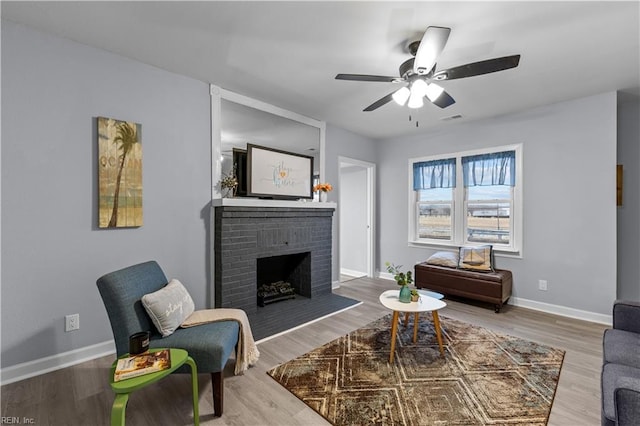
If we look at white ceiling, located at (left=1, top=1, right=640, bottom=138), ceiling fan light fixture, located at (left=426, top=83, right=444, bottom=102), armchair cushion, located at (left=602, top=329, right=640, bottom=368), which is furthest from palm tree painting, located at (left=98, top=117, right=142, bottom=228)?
armchair cushion, located at (left=602, top=329, right=640, bottom=368)

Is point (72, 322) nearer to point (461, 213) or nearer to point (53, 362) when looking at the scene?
point (53, 362)

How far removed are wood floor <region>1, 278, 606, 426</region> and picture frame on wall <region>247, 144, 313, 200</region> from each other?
1.74 metres

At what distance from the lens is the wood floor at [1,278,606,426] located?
1.83 meters

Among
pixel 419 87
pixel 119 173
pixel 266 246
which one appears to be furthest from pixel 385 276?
pixel 119 173

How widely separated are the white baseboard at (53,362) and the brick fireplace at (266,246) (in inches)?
41.7

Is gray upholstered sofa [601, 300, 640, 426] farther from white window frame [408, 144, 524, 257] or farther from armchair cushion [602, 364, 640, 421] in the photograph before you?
white window frame [408, 144, 524, 257]

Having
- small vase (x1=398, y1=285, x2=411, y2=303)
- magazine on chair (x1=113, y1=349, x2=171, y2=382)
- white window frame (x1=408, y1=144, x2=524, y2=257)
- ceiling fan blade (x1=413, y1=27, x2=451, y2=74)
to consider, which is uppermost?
ceiling fan blade (x1=413, y1=27, x2=451, y2=74)

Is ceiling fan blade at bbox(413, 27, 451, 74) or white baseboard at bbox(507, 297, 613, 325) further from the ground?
ceiling fan blade at bbox(413, 27, 451, 74)

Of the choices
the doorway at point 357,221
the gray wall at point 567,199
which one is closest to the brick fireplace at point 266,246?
the doorway at point 357,221

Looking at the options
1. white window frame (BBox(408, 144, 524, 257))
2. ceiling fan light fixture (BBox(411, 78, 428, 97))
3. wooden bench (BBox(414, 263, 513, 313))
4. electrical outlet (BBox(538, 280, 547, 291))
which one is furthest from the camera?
white window frame (BBox(408, 144, 524, 257))

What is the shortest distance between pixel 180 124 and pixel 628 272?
216 inches

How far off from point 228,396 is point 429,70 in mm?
2803

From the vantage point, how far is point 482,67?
2.02 metres

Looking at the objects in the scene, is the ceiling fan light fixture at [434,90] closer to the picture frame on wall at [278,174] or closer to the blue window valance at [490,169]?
the picture frame on wall at [278,174]
